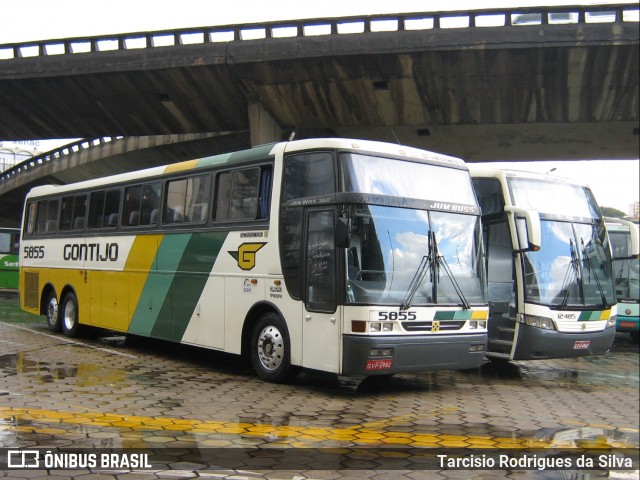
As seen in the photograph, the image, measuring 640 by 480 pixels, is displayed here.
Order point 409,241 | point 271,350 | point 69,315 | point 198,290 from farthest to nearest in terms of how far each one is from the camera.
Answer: point 69,315
point 198,290
point 271,350
point 409,241

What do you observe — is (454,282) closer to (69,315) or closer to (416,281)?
(416,281)

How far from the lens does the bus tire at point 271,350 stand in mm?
8898

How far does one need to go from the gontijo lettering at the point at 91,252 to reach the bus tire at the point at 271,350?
4.39 meters

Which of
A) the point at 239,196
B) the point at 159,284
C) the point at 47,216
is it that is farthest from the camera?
the point at 47,216

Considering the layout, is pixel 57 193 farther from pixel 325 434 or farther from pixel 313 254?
pixel 325 434

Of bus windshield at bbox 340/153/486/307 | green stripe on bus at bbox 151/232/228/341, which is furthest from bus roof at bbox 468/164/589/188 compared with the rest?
green stripe on bus at bbox 151/232/228/341

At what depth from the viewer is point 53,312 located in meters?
15.1

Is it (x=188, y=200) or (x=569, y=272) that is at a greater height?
(x=188, y=200)

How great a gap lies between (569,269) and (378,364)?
4.36m

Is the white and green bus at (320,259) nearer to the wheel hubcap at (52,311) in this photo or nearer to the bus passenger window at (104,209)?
the bus passenger window at (104,209)

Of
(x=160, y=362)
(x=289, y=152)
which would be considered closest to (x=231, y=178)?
(x=289, y=152)

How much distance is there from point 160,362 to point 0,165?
196ft

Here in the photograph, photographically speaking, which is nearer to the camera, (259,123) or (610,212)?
(610,212)

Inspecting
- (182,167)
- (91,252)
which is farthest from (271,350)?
(91,252)
